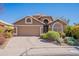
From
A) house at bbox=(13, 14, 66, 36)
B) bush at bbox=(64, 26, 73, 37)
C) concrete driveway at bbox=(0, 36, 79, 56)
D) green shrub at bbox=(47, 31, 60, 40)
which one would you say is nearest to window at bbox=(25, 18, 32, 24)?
house at bbox=(13, 14, 66, 36)

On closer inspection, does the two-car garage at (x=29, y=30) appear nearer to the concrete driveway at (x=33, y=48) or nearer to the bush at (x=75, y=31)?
the concrete driveway at (x=33, y=48)

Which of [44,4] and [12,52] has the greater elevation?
[44,4]

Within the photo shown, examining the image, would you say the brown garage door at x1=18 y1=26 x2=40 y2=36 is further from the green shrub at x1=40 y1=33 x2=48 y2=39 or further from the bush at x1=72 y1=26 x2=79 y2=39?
the bush at x1=72 y1=26 x2=79 y2=39

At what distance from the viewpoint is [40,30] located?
12672 millimetres

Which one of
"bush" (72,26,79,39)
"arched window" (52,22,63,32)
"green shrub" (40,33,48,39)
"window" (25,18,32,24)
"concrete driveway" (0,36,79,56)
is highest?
"window" (25,18,32,24)

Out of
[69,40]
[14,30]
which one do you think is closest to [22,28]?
[14,30]

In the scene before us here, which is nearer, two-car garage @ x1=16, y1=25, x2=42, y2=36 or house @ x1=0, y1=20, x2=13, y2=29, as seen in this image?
house @ x1=0, y1=20, x2=13, y2=29

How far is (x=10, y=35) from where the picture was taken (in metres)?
12.6

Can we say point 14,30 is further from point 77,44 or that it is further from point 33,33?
point 77,44

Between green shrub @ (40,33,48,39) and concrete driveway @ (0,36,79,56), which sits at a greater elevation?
green shrub @ (40,33,48,39)

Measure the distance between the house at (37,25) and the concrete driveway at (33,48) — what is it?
0.16 meters

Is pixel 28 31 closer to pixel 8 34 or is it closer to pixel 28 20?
pixel 28 20

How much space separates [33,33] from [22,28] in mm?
252

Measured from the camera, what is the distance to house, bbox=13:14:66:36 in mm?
12586
